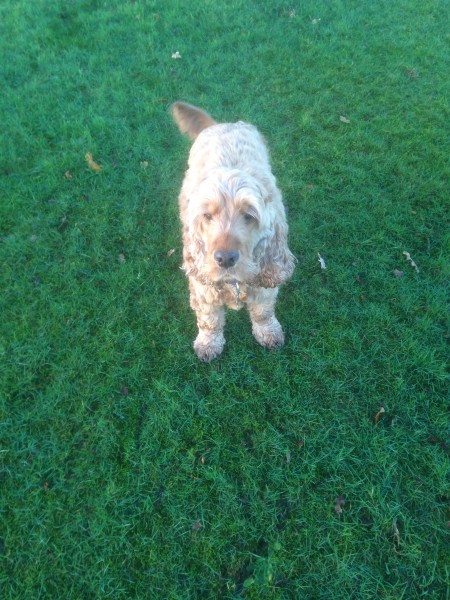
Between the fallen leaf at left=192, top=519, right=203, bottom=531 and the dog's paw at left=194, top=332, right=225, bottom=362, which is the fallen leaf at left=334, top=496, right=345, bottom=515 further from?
the dog's paw at left=194, top=332, right=225, bottom=362

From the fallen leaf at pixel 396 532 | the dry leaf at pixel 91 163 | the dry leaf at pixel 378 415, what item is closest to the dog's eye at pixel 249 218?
the dry leaf at pixel 378 415

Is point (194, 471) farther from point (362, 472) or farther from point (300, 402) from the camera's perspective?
point (362, 472)

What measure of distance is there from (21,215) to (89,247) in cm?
98

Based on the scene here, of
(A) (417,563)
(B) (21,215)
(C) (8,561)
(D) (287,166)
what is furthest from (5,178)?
(A) (417,563)

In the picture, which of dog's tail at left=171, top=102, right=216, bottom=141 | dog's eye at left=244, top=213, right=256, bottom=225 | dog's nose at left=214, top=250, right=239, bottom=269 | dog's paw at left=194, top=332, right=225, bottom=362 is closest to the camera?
dog's nose at left=214, top=250, right=239, bottom=269

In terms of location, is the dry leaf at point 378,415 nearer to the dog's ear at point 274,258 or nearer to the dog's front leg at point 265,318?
the dog's front leg at point 265,318

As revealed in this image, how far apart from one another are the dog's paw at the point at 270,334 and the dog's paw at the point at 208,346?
0.36 metres

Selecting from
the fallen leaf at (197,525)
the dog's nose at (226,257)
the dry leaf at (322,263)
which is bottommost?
the fallen leaf at (197,525)

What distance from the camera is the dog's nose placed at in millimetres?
2395

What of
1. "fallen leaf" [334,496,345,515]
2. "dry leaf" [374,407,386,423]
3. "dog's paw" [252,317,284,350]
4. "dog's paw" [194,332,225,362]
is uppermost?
"dog's paw" [252,317,284,350]

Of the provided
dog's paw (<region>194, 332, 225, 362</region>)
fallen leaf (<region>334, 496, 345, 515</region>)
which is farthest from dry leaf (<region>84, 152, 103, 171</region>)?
fallen leaf (<region>334, 496, 345, 515</region>)

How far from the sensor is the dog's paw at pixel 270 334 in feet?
12.0

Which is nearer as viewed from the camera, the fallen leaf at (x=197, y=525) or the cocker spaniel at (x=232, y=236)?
the cocker spaniel at (x=232, y=236)

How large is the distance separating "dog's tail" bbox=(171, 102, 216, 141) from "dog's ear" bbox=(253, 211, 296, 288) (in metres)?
1.89
